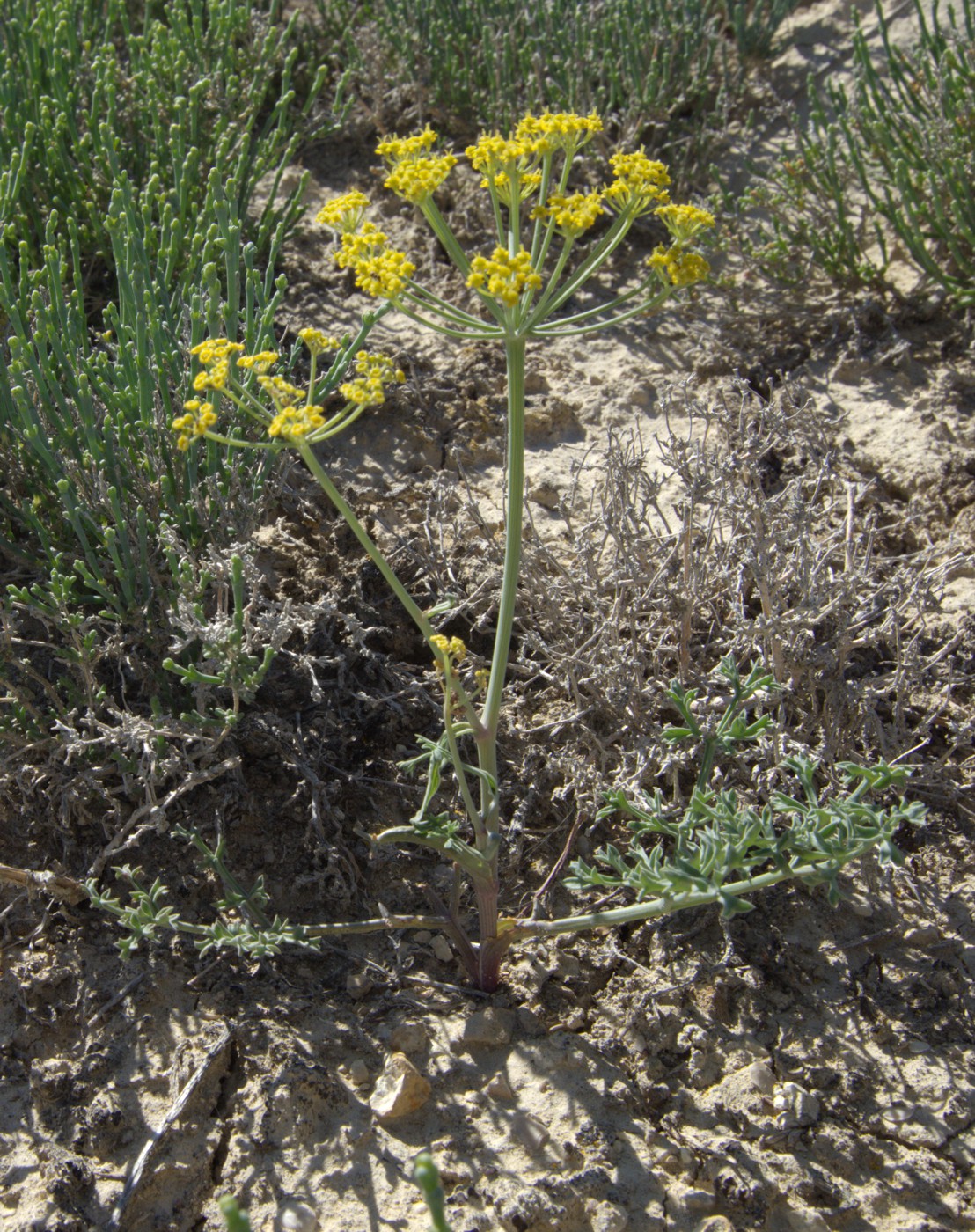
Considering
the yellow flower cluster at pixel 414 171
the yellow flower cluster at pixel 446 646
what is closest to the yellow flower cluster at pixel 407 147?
the yellow flower cluster at pixel 414 171

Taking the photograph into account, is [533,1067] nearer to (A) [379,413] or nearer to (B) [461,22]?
(A) [379,413]

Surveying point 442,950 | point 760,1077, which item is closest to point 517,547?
point 442,950

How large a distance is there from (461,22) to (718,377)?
2013mm

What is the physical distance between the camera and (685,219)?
1810 millimetres

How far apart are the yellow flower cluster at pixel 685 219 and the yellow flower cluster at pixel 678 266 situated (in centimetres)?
4

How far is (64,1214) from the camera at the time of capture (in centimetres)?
184

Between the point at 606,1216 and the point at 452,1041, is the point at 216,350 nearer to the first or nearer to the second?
the point at 452,1041

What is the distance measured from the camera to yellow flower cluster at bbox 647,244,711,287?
68.7 inches

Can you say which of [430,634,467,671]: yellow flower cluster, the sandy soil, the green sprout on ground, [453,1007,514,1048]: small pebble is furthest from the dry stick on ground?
[430,634,467,671]: yellow flower cluster

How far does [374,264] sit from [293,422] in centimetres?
28

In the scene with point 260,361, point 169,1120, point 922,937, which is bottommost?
point 169,1120

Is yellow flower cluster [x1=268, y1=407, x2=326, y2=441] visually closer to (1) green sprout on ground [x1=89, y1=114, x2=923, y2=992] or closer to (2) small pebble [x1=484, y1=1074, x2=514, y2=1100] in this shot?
(1) green sprout on ground [x1=89, y1=114, x2=923, y2=992]

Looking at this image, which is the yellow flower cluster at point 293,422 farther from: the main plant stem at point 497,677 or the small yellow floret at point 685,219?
the small yellow floret at point 685,219

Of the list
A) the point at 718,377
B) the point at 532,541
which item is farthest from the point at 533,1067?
the point at 718,377
